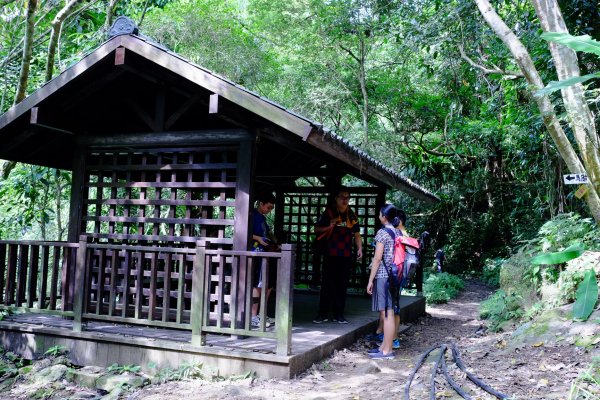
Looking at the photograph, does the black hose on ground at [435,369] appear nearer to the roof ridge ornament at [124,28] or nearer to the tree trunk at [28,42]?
the roof ridge ornament at [124,28]

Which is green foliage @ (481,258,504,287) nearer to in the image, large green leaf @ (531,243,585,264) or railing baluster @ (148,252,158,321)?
railing baluster @ (148,252,158,321)

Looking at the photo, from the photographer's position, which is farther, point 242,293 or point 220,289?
point 242,293

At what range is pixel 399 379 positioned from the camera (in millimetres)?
5113

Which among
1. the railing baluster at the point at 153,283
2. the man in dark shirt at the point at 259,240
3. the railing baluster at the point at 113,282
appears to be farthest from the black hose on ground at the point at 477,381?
the railing baluster at the point at 113,282

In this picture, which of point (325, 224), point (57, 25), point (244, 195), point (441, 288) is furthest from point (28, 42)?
point (441, 288)

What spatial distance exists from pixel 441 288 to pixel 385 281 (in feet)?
26.7

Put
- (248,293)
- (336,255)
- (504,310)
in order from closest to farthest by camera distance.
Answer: (248,293)
(336,255)
(504,310)

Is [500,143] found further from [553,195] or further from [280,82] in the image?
[280,82]

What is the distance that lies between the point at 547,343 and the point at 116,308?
17.3ft

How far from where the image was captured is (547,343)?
5738mm

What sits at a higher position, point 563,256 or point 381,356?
point 563,256

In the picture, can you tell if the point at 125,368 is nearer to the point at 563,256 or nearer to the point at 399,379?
the point at 399,379

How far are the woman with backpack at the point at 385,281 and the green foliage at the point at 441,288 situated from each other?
647 centimetres

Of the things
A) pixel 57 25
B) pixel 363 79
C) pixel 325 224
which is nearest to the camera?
pixel 325 224
